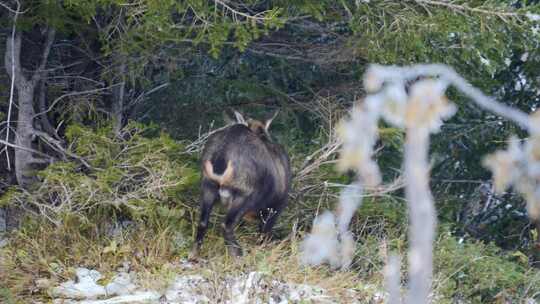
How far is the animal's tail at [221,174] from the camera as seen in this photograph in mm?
8609

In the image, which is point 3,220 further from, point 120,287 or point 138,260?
point 120,287

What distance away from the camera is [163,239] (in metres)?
9.03

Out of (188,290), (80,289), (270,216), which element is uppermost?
(270,216)

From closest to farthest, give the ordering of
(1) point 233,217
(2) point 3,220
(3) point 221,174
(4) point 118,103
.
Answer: (3) point 221,174 → (1) point 233,217 → (2) point 3,220 → (4) point 118,103

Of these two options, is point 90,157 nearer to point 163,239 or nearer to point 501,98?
point 163,239

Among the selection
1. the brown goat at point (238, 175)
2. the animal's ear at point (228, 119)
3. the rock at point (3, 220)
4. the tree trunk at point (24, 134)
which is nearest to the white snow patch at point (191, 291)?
the brown goat at point (238, 175)

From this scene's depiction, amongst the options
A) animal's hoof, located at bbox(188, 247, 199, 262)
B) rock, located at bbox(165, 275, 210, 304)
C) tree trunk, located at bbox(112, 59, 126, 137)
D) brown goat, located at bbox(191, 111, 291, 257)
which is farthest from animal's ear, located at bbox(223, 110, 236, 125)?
rock, located at bbox(165, 275, 210, 304)

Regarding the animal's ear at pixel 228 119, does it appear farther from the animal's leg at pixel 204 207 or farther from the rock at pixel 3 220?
the rock at pixel 3 220

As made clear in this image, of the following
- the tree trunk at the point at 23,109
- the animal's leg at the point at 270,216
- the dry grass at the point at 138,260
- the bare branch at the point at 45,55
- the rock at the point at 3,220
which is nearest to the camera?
the dry grass at the point at 138,260

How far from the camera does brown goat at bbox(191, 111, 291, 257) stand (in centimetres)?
864

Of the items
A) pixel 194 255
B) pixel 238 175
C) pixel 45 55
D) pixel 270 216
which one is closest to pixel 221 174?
pixel 238 175

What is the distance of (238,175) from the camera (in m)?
8.66

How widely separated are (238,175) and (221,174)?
151 millimetres

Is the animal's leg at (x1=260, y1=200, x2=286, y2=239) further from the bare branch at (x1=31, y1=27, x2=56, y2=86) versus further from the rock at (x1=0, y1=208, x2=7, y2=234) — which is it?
the bare branch at (x1=31, y1=27, x2=56, y2=86)
